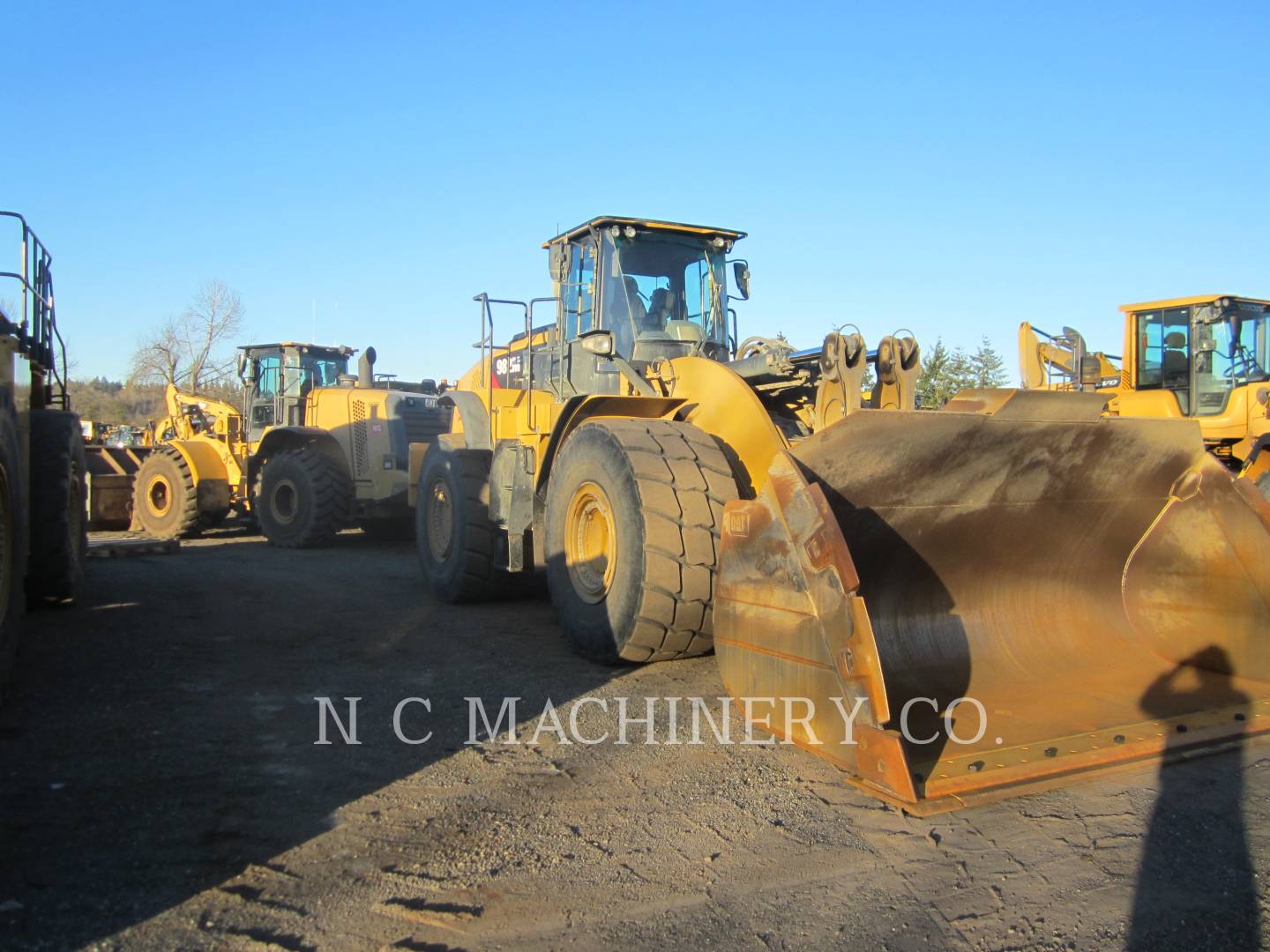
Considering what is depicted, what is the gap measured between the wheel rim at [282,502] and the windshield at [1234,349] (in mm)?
11310

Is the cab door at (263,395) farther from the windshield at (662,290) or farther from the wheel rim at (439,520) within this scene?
the windshield at (662,290)

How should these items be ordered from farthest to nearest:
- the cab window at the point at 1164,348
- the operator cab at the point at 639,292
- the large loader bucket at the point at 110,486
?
1. the large loader bucket at the point at 110,486
2. the cab window at the point at 1164,348
3. the operator cab at the point at 639,292

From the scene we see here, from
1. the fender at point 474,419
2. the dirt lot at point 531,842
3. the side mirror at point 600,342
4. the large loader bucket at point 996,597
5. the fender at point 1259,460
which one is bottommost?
the dirt lot at point 531,842

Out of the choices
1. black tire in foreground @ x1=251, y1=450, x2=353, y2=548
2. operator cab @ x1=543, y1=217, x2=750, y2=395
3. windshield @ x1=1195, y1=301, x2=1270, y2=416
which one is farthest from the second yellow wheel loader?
windshield @ x1=1195, y1=301, x2=1270, y2=416

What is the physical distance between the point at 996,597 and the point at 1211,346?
26.4ft

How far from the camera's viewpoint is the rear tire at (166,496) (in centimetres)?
1466

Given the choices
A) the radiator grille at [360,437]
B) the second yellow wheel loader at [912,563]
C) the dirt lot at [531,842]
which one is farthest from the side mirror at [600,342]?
the radiator grille at [360,437]

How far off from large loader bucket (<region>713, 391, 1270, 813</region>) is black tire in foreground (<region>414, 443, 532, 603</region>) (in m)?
3.99

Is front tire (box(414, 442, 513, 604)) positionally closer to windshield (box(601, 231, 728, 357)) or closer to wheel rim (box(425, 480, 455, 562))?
wheel rim (box(425, 480, 455, 562))

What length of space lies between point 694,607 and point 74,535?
17.5ft

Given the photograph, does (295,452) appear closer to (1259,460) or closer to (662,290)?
(662,290)

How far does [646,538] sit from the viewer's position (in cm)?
522

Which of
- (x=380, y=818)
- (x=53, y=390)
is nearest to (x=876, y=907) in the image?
(x=380, y=818)

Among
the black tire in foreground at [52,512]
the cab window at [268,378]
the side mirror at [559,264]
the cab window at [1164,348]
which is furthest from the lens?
the cab window at [268,378]
